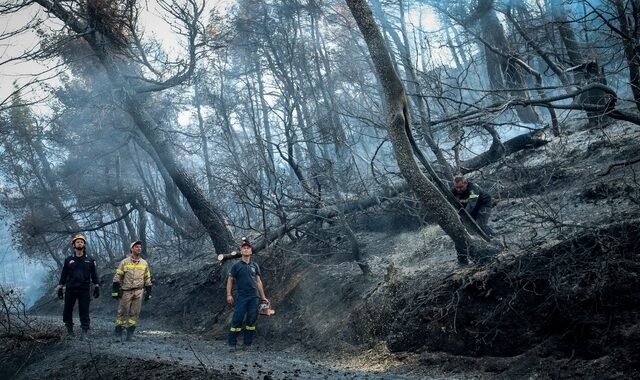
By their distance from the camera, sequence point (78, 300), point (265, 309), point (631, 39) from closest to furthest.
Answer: point (631, 39)
point (265, 309)
point (78, 300)

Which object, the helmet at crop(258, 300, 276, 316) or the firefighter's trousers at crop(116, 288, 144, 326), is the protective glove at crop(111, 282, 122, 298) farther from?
the helmet at crop(258, 300, 276, 316)

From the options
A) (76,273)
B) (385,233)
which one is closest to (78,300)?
(76,273)

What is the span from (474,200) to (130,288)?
7.11 meters

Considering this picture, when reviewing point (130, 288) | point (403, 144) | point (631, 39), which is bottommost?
point (130, 288)

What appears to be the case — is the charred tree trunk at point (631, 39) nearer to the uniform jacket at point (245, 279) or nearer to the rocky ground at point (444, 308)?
the rocky ground at point (444, 308)

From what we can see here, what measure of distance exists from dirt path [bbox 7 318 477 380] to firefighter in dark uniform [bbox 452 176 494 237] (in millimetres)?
3332

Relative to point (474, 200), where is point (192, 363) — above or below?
below

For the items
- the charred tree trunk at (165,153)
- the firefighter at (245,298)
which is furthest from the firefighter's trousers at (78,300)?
the charred tree trunk at (165,153)

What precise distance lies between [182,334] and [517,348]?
28.3 ft

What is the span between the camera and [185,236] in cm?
1727

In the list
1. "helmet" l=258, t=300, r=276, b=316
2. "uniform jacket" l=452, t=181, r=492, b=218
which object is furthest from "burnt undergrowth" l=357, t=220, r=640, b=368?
"helmet" l=258, t=300, r=276, b=316

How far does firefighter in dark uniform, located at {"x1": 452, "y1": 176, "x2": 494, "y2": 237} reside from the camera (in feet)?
30.3

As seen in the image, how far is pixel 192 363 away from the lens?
7020 millimetres

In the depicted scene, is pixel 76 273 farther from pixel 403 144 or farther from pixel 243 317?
pixel 403 144
